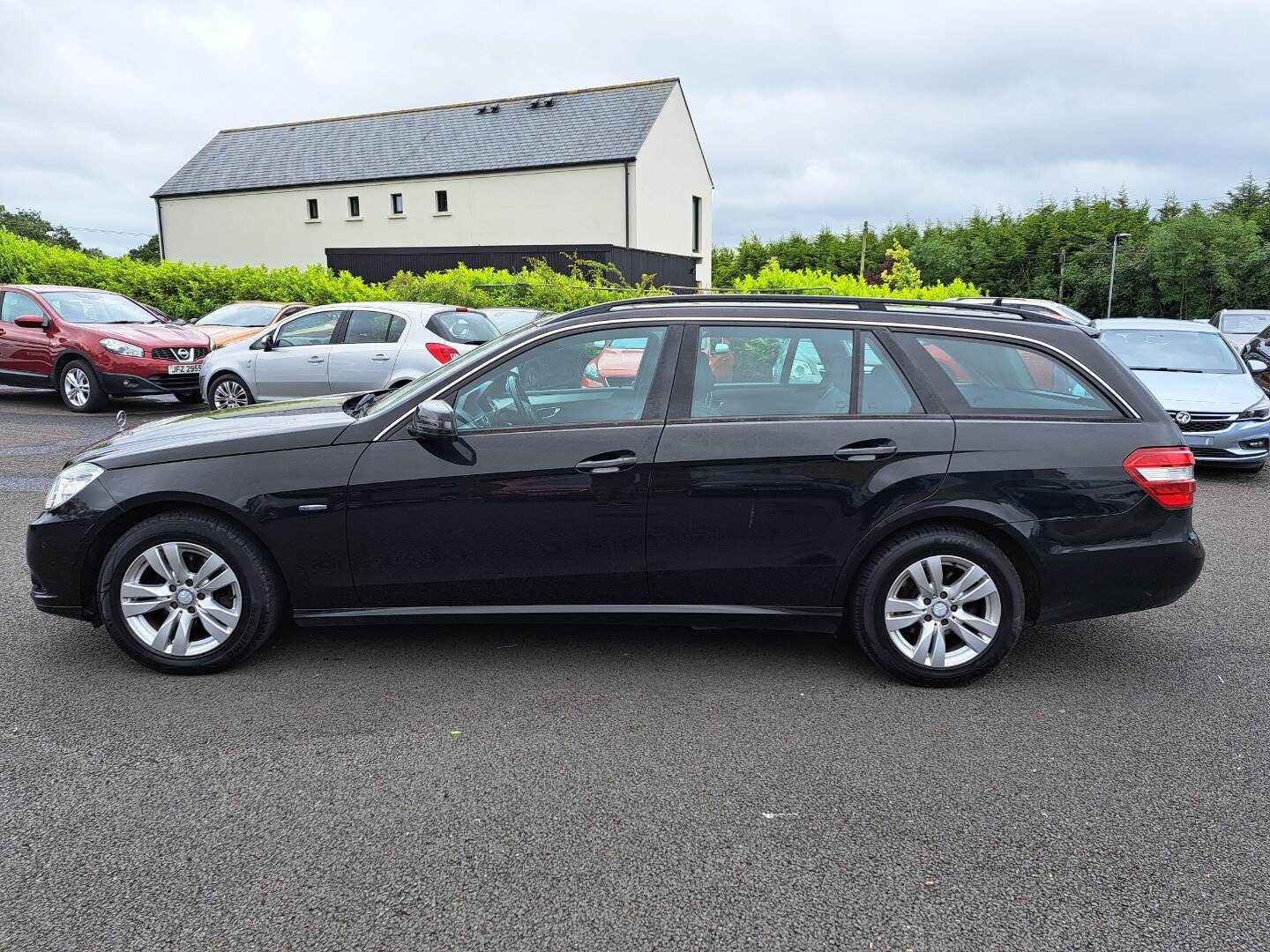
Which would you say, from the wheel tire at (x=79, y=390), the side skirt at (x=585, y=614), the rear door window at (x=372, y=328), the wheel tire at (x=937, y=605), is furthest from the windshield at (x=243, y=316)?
the wheel tire at (x=937, y=605)

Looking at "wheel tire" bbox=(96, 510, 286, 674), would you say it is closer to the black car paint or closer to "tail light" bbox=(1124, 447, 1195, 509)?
the black car paint

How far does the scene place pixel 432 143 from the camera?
38156 mm

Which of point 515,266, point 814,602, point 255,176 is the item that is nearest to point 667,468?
point 814,602

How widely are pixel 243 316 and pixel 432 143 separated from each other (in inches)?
941

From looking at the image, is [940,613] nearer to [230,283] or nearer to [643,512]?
[643,512]

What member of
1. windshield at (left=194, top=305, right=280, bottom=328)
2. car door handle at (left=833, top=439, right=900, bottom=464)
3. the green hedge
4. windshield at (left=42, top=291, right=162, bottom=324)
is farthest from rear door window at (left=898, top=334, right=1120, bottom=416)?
the green hedge

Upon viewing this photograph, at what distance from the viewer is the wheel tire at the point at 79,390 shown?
12.4 meters

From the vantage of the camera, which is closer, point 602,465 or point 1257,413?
point 602,465

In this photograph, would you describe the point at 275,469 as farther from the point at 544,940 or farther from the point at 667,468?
the point at 544,940

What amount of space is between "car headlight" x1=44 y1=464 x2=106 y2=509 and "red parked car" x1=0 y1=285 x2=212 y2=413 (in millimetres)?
9109

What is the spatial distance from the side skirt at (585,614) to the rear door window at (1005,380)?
1.14 m

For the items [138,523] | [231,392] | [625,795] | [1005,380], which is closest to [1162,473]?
[1005,380]

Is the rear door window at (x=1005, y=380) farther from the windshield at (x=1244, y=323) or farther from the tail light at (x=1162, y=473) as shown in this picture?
the windshield at (x=1244, y=323)

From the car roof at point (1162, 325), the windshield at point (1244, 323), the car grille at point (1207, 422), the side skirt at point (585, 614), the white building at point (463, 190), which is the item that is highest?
the white building at point (463, 190)
